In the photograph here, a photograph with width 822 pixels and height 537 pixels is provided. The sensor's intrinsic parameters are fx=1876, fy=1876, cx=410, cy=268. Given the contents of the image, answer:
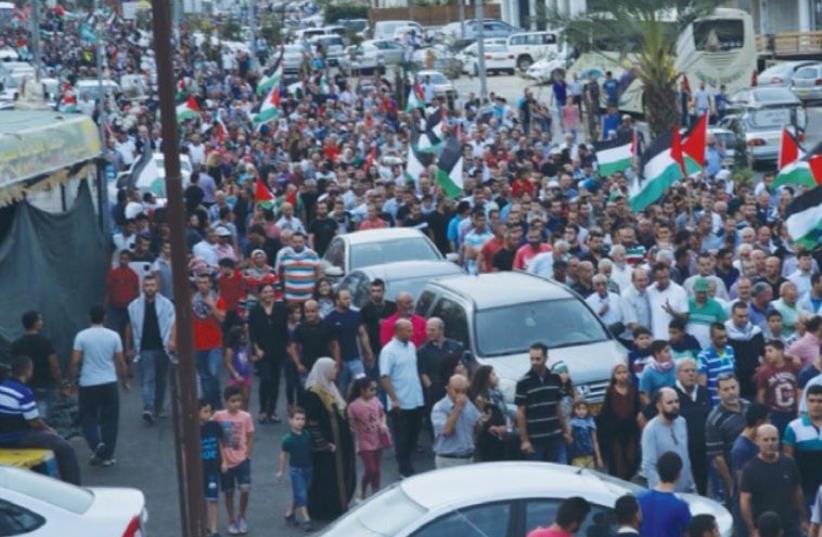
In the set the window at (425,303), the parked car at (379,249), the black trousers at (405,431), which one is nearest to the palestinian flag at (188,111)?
the parked car at (379,249)

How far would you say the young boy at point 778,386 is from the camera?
48.6 feet

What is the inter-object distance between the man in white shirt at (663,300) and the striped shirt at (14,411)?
6171mm

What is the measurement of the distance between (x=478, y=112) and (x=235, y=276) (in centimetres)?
2301

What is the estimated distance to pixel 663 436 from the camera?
45.4 feet

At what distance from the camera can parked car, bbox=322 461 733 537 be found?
422 inches

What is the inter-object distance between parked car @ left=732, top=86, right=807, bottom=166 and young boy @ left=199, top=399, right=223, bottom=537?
73.8 ft

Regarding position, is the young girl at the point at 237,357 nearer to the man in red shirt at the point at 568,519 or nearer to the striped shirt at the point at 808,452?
the striped shirt at the point at 808,452

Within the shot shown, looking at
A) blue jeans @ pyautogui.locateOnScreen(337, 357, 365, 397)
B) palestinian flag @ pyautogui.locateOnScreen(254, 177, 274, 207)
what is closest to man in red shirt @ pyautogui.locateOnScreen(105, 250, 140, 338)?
blue jeans @ pyautogui.locateOnScreen(337, 357, 365, 397)

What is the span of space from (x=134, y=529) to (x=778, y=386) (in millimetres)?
5774

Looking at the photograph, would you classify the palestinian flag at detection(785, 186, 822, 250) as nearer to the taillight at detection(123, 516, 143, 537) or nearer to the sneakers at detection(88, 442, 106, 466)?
the sneakers at detection(88, 442, 106, 466)

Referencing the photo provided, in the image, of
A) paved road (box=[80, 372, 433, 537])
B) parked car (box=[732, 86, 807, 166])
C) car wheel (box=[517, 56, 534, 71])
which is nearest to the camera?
paved road (box=[80, 372, 433, 537])

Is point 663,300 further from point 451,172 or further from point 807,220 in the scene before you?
point 451,172

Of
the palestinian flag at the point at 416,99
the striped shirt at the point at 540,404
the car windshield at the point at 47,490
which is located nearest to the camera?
the car windshield at the point at 47,490

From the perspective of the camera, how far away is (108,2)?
86.1m
